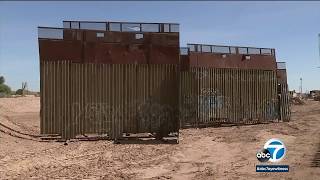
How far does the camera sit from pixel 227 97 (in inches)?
931

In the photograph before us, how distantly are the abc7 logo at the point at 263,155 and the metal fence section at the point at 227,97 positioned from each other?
944 cm

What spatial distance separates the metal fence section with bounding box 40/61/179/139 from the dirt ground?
766 millimetres

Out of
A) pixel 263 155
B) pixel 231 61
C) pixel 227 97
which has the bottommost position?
pixel 263 155

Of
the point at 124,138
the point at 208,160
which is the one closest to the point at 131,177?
the point at 208,160

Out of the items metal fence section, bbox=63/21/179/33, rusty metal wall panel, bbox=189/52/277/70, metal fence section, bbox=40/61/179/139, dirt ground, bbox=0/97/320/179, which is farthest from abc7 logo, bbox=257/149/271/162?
rusty metal wall panel, bbox=189/52/277/70

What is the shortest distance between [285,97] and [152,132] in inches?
450

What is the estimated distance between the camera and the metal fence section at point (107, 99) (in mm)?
16188

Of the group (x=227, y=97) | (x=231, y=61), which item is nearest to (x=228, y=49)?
(x=231, y=61)

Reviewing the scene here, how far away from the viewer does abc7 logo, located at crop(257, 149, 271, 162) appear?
40.5 ft

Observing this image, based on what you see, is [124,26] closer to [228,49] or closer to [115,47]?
[115,47]

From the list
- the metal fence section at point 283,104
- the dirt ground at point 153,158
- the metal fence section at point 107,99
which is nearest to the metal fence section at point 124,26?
the metal fence section at point 107,99

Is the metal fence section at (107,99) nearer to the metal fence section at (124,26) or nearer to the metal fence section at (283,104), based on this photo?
the metal fence section at (124,26)

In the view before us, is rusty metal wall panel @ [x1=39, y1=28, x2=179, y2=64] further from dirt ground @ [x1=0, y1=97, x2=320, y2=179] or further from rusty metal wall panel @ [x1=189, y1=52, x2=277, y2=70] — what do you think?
rusty metal wall panel @ [x1=189, y1=52, x2=277, y2=70]

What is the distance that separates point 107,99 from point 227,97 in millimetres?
8811
